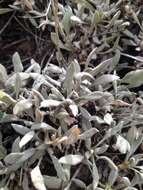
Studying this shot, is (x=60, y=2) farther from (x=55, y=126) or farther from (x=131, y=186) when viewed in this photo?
(x=131, y=186)

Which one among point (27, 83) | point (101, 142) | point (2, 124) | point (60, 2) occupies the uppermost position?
point (60, 2)

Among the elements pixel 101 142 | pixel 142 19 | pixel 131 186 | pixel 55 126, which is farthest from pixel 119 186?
pixel 142 19

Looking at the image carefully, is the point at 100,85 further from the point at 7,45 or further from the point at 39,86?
the point at 7,45

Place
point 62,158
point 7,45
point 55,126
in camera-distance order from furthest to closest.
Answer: point 7,45
point 55,126
point 62,158

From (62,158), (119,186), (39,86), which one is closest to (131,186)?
(119,186)

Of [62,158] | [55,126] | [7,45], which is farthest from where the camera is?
[7,45]

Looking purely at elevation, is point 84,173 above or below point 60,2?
below

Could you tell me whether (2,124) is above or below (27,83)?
below

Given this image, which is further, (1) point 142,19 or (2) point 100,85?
(1) point 142,19

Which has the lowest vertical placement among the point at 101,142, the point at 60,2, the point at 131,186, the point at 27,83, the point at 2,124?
the point at 131,186
